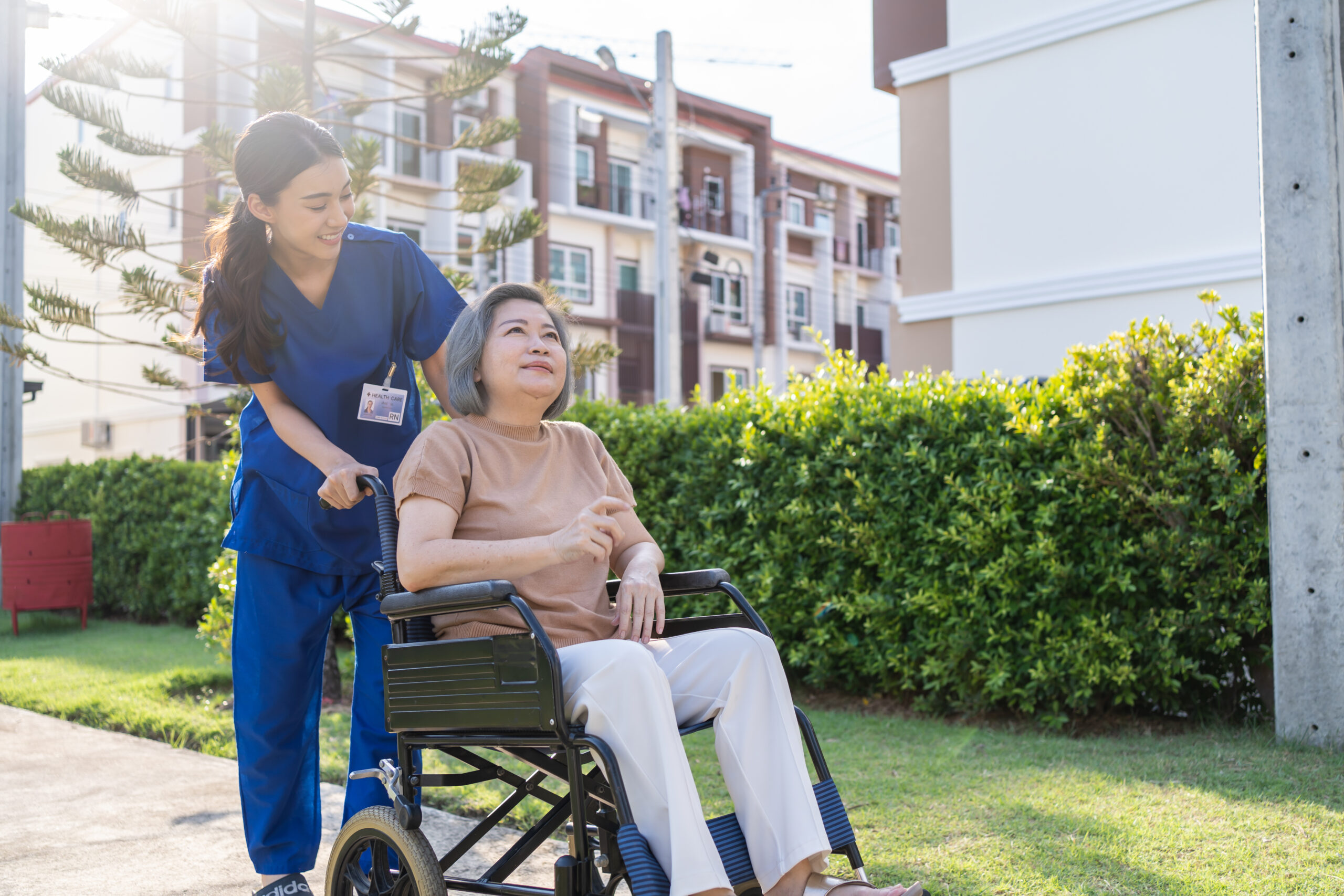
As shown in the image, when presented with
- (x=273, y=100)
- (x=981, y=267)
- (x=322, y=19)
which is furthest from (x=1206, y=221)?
(x=322, y=19)

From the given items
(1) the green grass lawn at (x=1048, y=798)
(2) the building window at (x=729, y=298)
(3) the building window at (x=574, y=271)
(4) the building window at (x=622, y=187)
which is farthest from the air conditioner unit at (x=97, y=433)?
(1) the green grass lawn at (x=1048, y=798)

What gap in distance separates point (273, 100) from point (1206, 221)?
25.5ft

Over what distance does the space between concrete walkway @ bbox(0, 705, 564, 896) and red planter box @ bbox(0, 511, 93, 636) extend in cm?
496

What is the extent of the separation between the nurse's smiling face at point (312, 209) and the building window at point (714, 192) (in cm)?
2697

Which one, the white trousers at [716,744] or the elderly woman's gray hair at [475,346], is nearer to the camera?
the white trousers at [716,744]

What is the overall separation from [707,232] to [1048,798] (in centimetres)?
2666

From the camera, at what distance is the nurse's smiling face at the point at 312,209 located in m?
2.33

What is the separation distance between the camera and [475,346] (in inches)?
93.2

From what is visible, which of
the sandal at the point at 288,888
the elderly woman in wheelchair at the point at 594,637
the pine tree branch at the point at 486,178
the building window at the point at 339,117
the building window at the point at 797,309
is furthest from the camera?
the building window at the point at 797,309

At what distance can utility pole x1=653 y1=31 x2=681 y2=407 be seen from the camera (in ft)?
42.0

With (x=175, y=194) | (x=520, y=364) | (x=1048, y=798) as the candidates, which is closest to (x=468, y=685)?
(x=520, y=364)

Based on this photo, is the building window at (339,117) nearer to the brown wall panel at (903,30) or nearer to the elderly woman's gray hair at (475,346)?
the elderly woman's gray hair at (475,346)

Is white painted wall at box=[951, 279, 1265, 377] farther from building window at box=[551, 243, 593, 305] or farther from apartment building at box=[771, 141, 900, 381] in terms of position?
apartment building at box=[771, 141, 900, 381]

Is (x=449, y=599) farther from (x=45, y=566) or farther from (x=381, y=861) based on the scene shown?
(x=45, y=566)
